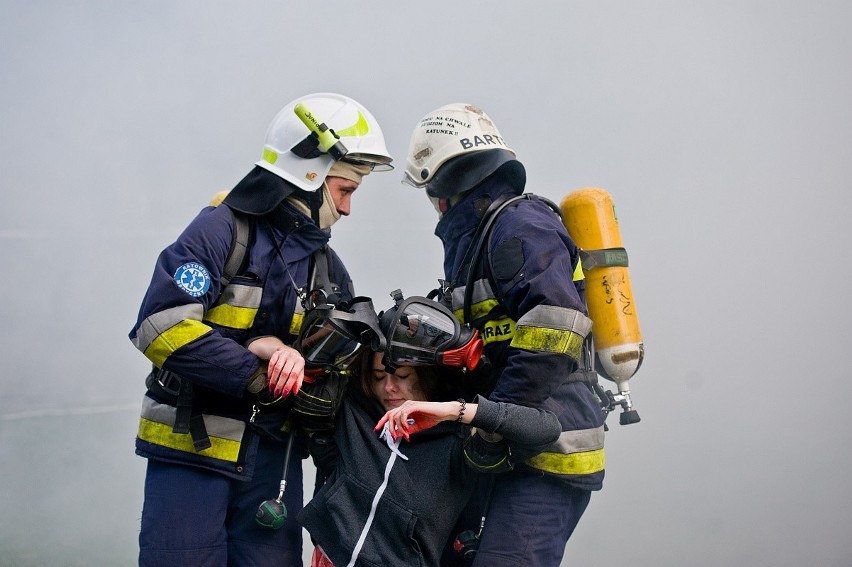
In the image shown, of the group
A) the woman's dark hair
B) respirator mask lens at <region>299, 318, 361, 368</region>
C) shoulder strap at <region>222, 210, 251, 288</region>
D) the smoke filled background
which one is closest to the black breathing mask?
respirator mask lens at <region>299, 318, 361, 368</region>

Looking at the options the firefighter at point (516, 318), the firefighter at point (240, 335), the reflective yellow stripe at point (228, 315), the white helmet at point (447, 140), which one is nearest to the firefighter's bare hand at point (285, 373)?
the firefighter at point (240, 335)

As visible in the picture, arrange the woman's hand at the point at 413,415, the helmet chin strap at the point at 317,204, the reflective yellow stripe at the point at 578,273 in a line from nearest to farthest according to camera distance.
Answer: the woman's hand at the point at 413,415, the reflective yellow stripe at the point at 578,273, the helmet chin strap at the point at 317,204

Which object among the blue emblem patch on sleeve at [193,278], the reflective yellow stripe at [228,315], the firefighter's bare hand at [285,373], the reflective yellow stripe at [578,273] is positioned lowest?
the firefighter's bare hand at [285,373]

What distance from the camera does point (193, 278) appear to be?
273 cm

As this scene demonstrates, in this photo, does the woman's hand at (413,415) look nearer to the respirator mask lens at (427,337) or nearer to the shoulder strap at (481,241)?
the respirator mask lens at (427,337)

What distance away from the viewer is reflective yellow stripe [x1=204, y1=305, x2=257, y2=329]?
2852 mm

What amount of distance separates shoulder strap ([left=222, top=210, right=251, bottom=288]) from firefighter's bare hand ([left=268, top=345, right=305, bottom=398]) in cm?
33

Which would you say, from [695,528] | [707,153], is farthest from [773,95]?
[695,528]

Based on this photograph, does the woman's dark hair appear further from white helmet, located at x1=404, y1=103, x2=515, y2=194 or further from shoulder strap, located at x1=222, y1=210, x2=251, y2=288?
white helmet, located at x1=404, y1=103, x2=515, y2=194

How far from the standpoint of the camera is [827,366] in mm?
6492

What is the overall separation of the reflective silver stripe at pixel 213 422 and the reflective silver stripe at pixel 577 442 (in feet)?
3.10

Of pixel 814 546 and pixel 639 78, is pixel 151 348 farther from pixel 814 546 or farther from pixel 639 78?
pixel 814 546

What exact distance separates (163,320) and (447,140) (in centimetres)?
108

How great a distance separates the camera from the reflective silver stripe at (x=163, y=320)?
106 inches
